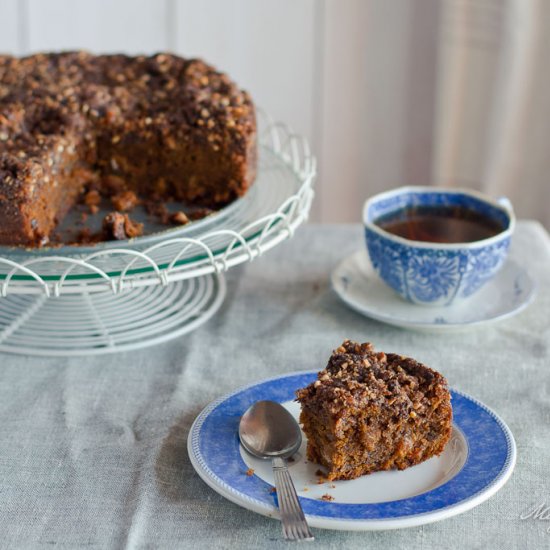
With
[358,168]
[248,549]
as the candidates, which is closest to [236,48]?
[358,168]

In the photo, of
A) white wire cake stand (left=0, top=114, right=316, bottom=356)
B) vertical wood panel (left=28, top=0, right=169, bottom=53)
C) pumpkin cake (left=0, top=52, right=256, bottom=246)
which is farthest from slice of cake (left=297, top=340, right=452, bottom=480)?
vertical wood panel (left=28, top=0, right=169, bottom=53)

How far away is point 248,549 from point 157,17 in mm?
2567

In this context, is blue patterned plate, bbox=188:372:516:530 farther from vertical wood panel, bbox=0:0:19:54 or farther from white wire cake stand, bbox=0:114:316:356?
vertical wood panel, bbox=0:0:19:54

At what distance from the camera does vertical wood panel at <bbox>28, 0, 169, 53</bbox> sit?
3273mm

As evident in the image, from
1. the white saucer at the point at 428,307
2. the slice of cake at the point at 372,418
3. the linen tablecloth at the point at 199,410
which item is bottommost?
the linen tablecloth at the point at 199,410

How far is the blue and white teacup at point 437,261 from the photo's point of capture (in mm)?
1693

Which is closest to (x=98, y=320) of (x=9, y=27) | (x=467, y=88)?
(x=467, y=88)

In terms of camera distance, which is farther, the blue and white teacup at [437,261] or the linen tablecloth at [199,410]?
the blue and white teacup at [437,261]

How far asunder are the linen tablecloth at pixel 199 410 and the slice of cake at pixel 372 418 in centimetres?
11

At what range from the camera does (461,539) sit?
1169mm

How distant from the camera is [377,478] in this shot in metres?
1.23

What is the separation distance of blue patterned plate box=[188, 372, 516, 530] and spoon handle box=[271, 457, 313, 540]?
0.01m

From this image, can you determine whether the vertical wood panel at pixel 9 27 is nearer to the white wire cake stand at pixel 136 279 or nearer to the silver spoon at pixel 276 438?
the white wire cake stand at pixel 136 279

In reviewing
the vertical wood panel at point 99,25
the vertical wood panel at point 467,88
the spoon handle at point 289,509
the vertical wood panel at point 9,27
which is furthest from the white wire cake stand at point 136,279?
the vertical wood panel at point 9,27
